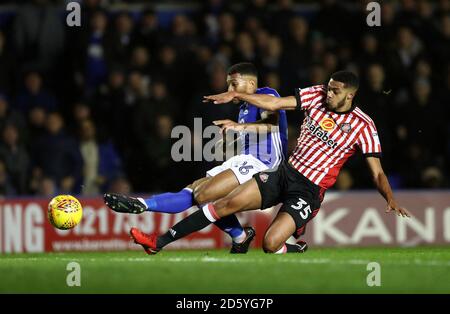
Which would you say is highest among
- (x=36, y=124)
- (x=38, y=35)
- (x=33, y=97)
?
(x=38, y=35)

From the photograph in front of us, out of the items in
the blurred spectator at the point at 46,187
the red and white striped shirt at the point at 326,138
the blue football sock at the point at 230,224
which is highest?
the red and white striped shirt at the point at 326,138

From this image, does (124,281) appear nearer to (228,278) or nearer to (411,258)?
(228,278)

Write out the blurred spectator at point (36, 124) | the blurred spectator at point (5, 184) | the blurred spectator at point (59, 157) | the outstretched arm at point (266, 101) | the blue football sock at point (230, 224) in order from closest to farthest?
the outstretched arm at point (266, 101), the blue football sock at point (230, 224), the blurred spectator at point (5, 184), the blurred spectator at point (59, 157), the blurred spectator at point (36, 124)

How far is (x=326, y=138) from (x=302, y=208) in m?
0.71

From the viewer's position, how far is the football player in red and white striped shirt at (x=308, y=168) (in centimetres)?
961

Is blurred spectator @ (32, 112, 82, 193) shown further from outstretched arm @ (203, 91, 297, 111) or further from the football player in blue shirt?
outstretched arm @ (203, 91, 297, 111)

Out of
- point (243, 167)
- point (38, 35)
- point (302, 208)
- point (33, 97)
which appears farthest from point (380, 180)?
point (38, 35)

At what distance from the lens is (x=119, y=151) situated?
14914 mm

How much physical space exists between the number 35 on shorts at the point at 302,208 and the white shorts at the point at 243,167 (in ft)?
1.79

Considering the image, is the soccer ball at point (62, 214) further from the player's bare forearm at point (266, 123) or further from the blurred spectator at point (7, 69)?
the blurred spectator at point (7, 69)

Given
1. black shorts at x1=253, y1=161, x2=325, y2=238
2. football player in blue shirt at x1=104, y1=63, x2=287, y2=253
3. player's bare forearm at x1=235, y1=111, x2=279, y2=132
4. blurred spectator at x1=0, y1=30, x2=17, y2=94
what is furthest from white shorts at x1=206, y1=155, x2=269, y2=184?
blurred spectator at x1=0, y1=30, x2=17, y2=94

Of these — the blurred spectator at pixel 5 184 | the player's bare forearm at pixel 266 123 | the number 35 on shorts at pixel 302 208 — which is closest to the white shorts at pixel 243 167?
the player's bare forearm at pixel 266 123

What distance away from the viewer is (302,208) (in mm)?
9797

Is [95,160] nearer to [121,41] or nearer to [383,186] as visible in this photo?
[121,41]
